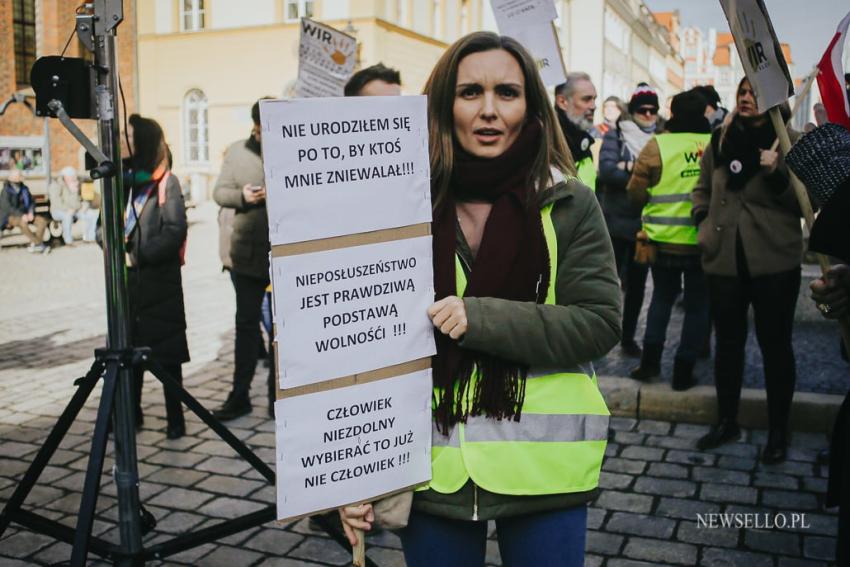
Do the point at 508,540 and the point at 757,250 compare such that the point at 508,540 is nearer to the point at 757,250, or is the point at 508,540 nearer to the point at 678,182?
the point at 757,250

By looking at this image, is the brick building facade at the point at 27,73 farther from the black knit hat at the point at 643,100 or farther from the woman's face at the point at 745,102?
the woman's face at the point at 745,102

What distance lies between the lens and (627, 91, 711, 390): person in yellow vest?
20.3 ft

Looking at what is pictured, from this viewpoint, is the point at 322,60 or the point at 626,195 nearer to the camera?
the point at 322,60

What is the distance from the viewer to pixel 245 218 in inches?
233

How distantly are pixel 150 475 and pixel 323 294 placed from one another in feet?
11.0

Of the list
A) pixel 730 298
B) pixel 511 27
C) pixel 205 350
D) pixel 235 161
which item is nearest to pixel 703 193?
pixel 730 298

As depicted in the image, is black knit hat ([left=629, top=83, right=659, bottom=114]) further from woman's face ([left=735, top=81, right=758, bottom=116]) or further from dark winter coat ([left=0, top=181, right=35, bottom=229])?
dark winter coat ([left=0, top=181, right=35, bottom=229])

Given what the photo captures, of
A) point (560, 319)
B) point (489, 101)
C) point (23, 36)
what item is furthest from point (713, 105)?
point (23, 36)

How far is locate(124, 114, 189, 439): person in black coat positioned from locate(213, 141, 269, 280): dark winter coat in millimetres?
426

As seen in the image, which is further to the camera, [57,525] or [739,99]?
[739,99]

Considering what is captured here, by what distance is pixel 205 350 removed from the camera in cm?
809

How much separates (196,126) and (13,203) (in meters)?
16.8

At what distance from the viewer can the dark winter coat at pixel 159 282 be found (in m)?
5.38

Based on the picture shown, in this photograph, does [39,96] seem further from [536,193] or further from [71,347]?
[71,347]
